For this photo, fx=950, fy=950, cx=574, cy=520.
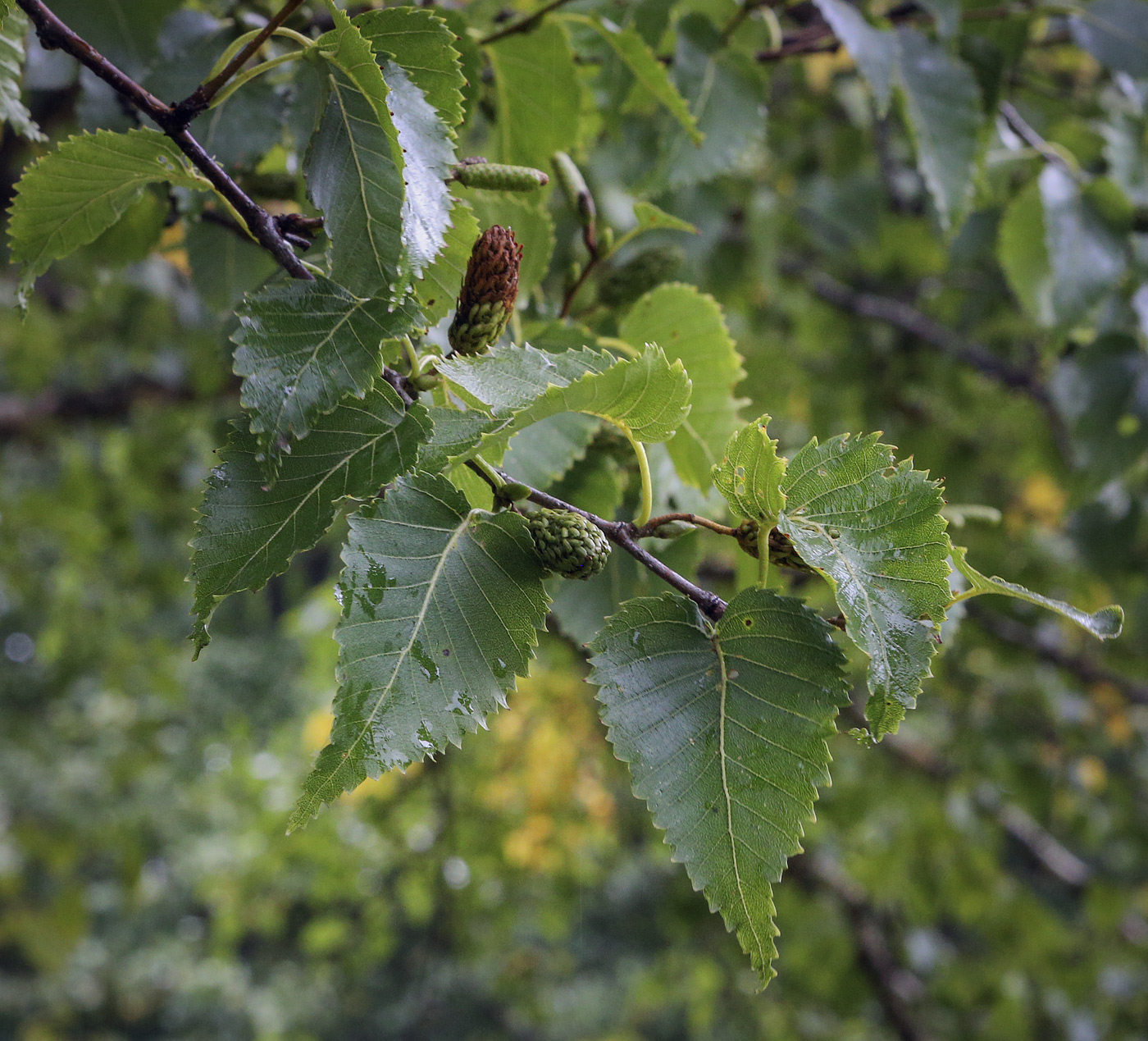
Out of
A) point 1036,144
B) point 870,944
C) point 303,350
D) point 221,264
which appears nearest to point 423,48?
point 303,350

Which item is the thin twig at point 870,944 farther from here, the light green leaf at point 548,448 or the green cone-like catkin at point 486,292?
the green cone-like catkin at point 486,292

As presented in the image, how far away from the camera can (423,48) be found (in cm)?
54

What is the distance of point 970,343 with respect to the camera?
2.42 m

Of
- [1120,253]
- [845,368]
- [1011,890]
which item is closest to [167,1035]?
[1011,890]

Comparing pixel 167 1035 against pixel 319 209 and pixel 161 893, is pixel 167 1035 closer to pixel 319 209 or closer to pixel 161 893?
pixel 161 893

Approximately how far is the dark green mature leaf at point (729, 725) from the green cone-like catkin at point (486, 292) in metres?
0.19

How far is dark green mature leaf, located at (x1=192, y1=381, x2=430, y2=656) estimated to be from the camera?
1.62 ft

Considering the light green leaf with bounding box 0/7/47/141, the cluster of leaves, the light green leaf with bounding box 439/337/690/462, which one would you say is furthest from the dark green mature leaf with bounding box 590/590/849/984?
the light green leaf with bounding box 0/7/47/141

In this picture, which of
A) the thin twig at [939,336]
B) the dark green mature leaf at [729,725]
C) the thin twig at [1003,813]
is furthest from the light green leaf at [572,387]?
the thin twig at [1003,813]

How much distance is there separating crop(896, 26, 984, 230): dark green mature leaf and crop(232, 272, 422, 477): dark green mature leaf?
80cm

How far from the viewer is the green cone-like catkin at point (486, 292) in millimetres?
550

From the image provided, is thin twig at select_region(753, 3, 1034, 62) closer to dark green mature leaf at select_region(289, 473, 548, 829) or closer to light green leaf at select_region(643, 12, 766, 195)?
light green leaf at select_region(643, 12, 766, 195)

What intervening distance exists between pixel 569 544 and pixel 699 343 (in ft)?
1.20

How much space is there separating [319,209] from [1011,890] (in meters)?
3.23
